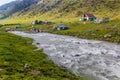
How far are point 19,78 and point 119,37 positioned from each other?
61231mm

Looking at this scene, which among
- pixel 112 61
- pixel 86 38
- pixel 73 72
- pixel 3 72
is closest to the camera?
pixel 3 72

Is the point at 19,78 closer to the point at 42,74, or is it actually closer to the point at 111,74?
the point at 42,74

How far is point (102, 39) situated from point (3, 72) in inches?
2418

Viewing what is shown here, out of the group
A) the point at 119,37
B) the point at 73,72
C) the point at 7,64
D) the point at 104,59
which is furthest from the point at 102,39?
the point at 7,64

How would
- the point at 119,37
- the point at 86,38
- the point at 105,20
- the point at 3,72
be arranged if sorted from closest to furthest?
1. the point at 3,72
2. the point at 119,37
3. the point at 86,38
4. the point at 105,20

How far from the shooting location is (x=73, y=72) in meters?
44.6

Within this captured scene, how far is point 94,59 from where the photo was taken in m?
55.5

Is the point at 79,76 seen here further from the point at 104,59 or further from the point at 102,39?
the point at 102,39

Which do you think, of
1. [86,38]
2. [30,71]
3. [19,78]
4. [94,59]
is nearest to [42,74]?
[30,71]

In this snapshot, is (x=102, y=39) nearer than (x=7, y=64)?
No

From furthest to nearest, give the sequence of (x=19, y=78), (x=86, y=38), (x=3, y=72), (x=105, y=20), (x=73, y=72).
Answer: (x=105, y=20) < (x=86, y=38) < (x=73, y=72) < (x=3, y=72) < (x=19, y=78)

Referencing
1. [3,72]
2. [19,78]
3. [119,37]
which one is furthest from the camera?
[119,37]

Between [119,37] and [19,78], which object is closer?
[19,78]

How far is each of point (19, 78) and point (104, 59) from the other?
85.0 ft
